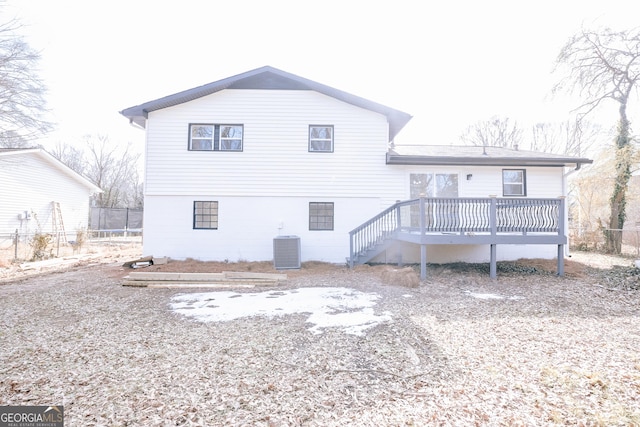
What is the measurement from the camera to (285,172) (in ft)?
34.4

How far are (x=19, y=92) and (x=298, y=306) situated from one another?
11841 millimetres

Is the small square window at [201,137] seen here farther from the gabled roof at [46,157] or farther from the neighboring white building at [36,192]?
the gabled roof at [46,157]

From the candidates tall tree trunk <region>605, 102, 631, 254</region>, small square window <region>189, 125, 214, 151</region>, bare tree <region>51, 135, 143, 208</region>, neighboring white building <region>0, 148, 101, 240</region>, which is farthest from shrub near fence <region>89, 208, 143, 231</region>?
A: tall tree trunk <region>605, 102, 631, 254</region>

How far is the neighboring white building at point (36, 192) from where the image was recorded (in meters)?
15.0

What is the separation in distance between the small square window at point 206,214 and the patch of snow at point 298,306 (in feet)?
13.2

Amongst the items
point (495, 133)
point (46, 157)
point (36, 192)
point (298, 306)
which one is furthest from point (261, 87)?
point (495, 133)

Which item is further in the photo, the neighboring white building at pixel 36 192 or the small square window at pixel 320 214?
the neighboring white building at pixel 36 192

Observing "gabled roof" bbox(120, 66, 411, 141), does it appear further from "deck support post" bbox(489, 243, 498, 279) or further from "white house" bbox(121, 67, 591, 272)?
"deck support post" bbox(489, 243, 498, 279)

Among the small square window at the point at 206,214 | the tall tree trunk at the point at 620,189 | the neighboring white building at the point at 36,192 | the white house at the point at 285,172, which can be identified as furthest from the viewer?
the neighboring white building at the point at 36,192

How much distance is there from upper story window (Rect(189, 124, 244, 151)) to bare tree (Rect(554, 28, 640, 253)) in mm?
14254

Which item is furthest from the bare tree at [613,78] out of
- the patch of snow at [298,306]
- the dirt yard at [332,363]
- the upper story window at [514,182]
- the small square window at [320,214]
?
the patch of snow at [298,306]

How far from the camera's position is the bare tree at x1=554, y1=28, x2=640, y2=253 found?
Answer: 12.7m

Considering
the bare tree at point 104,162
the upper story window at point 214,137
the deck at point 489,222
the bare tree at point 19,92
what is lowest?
the deck at point 489,222

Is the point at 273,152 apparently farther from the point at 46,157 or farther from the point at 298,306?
the point at 46,157
